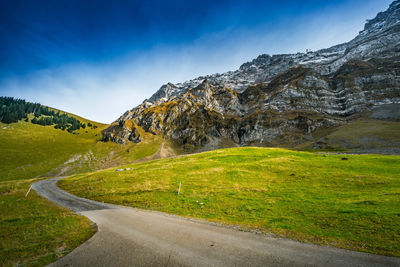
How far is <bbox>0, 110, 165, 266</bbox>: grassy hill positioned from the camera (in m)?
9.15

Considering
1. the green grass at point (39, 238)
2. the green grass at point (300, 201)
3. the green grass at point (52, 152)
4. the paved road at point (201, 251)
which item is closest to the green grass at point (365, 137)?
the green grass at point (300, 201)

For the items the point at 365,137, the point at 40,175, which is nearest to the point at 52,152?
the point at 40,175

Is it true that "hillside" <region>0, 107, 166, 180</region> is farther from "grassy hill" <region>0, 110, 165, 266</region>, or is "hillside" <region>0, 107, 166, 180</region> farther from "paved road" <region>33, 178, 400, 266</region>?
"paved road" <region>33, 178, 400, 266</region>

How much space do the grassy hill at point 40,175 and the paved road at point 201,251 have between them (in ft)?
6.11

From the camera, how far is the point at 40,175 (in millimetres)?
101750

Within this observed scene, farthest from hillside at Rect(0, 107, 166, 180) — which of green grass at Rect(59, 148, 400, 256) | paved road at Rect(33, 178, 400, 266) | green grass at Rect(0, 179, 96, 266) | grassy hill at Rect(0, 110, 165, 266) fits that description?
paved road at Rect(33, 178, 400, 266)

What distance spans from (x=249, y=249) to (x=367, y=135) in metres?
171

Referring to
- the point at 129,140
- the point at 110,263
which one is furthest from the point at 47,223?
the point at 129,140

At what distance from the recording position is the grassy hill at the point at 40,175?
9148 mm

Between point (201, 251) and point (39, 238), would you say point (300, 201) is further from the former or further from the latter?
point (39, 238)

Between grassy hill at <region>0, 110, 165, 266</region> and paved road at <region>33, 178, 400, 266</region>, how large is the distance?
6.11 ft

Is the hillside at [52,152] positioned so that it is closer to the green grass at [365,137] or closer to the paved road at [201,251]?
the paved road at [201,251]

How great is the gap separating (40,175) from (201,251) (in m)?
138

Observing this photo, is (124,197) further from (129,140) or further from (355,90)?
(355,90)
